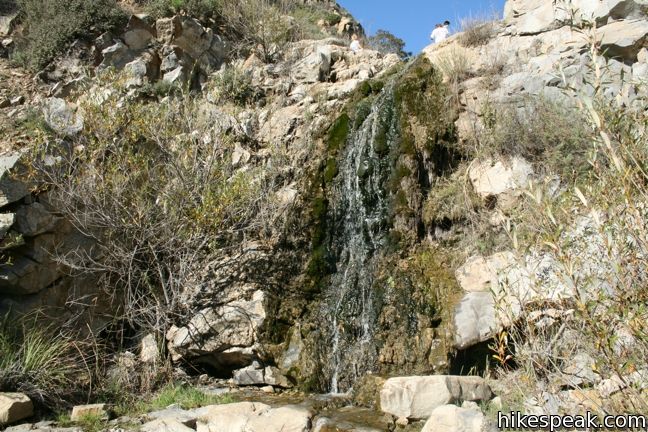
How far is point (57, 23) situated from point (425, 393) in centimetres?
1060

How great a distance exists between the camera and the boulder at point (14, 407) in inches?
213

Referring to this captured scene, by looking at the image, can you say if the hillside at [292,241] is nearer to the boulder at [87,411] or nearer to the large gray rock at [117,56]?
the boulder at [87,411]

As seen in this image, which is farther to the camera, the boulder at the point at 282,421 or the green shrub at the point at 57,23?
the green shrub at the point at 57,23

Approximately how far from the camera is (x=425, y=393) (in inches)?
206

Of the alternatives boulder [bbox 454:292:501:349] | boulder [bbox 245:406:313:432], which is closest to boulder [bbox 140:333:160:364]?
boulder [bbox 245:406:313:432]

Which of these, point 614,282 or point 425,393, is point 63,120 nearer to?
point 425,393

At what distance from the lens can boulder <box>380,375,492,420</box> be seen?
205 inches

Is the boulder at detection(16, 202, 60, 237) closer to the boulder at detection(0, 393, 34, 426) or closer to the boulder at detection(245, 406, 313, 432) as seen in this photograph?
the boulder at detection(0, 393, 34, 426)

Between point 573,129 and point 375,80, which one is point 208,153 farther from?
point 573,129

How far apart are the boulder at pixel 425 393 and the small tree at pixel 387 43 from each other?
12677mm

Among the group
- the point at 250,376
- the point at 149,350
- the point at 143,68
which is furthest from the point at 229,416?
the point at 143,68

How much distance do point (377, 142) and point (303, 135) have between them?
197 cm

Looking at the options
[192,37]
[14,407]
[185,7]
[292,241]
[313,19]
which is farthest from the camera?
[313,19]

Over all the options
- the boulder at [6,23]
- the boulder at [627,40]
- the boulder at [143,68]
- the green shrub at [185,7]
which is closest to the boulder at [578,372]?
the boulder at [627,40]
